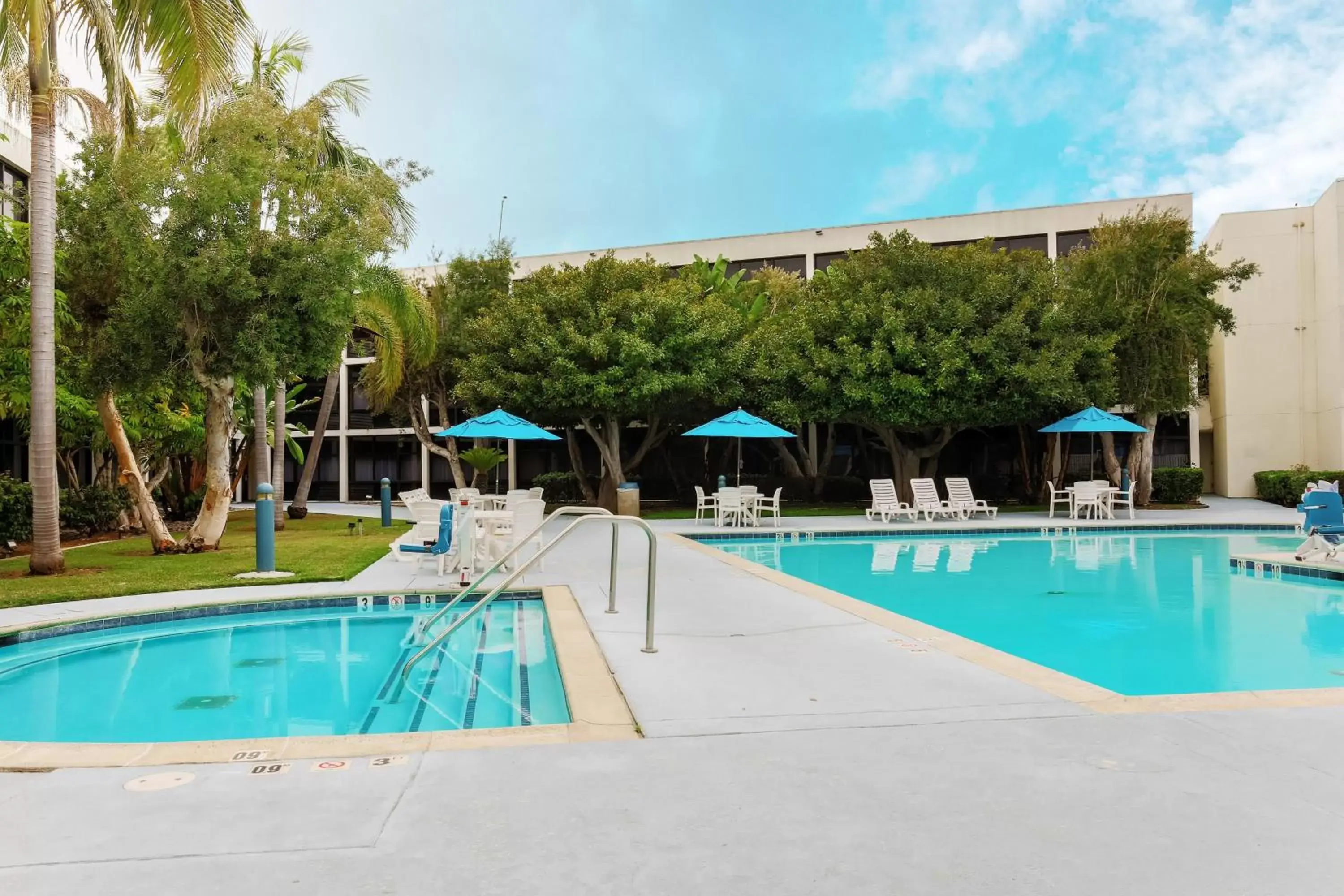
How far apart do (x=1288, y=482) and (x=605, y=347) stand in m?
19.0

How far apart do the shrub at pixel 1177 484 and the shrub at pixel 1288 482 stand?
1.97 metres

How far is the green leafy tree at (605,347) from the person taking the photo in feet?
69.8

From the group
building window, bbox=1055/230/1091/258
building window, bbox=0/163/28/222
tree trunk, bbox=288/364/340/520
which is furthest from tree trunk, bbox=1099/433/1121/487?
building window, bbox=0/163/28/222

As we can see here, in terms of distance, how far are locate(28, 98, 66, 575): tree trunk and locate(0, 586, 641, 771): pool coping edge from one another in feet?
23.4

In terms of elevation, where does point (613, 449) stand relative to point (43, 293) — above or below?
below

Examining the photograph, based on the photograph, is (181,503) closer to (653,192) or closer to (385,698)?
(385,698)

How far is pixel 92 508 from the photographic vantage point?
16.8 metres

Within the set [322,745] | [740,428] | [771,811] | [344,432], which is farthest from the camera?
[344,432]

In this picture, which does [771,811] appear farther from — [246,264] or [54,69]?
[54,69]

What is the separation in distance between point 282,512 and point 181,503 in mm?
4212

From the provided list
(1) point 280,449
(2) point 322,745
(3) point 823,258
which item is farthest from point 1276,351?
(2) point 322,745

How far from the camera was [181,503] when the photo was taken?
22406 millimetres

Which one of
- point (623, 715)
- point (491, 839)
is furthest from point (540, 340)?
point (491, 839)

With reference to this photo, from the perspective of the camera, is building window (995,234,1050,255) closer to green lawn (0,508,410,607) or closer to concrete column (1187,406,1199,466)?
concrete column (1187,406,1199,466)
